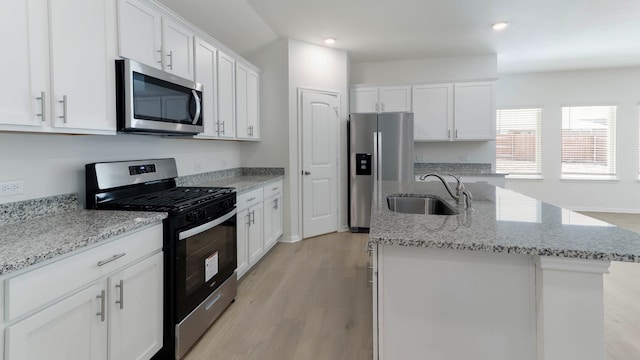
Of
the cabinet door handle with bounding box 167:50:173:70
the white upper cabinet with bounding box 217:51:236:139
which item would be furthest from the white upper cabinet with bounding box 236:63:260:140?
the cabinet door handle with bounding box 167:50:173:70

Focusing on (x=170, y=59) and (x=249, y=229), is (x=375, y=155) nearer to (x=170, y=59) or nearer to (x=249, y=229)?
(x=249, y=229)

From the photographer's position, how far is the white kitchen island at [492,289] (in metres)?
1.09

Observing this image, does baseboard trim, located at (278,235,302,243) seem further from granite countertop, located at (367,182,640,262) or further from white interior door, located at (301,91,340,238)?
granite countertop, located at (367,182,640,262)

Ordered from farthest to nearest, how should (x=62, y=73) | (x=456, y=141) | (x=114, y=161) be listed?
(x=456, y=141)
(x=114, y=161)
(x=62, y=73)

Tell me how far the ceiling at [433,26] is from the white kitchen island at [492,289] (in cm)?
284

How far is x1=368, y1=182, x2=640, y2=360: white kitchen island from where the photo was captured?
1095 millimetres

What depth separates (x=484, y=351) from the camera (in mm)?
1246

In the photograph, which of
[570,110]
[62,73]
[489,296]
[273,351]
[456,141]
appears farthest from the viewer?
[570,110]

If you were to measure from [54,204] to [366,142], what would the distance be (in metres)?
3.67

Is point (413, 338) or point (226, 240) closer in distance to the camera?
point (413, 338)

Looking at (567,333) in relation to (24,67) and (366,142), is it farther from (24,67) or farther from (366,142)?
(366,142)

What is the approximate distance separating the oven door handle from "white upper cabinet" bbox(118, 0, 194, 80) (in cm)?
110

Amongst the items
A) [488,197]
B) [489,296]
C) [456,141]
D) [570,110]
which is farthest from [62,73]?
[570,110]

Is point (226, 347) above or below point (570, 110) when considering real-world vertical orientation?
below
